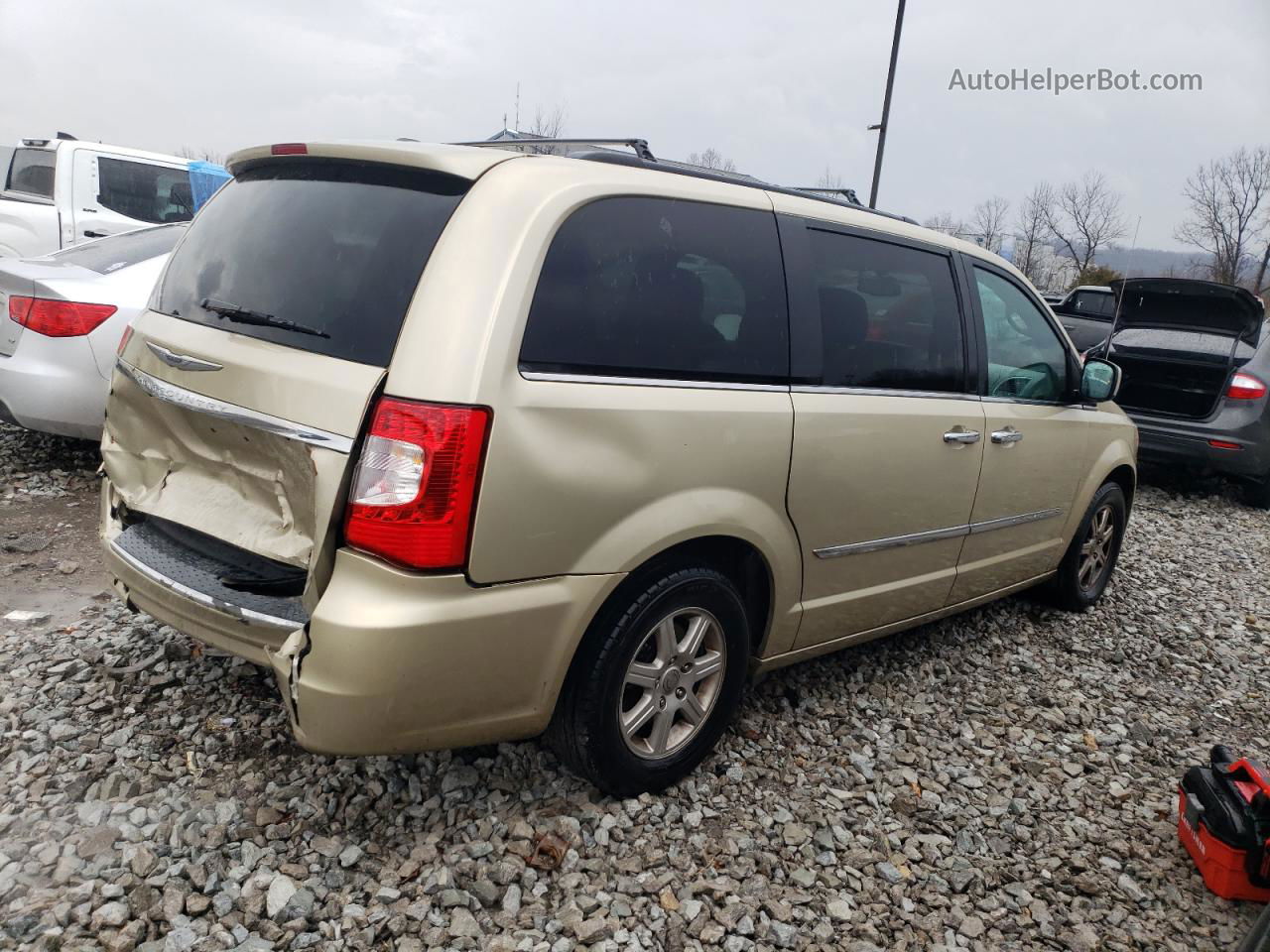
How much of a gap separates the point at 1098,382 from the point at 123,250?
16.8ft

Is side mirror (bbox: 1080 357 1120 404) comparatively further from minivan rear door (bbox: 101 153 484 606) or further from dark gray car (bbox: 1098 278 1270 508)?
dark gray car (bbox: 1098 278 1270 508)

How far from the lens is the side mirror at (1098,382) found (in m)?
3.95

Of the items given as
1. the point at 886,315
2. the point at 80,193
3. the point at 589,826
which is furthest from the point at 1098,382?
the point at 80,193

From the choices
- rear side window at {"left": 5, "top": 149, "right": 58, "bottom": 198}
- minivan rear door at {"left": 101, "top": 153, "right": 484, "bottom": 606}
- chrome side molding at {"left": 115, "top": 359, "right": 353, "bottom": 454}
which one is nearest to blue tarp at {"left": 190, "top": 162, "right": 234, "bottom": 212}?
rear side window at {"left": 5, "top": 149, "right": 58, "bottom": 198}

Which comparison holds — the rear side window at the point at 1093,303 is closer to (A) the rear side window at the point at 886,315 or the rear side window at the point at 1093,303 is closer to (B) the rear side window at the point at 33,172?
(A) the rear side window at the point at 886,315

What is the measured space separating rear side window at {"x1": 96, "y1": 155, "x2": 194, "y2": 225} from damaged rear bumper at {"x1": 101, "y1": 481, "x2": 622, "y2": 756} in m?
8.94

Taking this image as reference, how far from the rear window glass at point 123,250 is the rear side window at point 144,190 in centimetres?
488

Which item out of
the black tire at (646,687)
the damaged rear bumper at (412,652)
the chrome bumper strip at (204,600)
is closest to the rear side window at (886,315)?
the black tire at (646,687)

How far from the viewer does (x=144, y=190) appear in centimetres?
969

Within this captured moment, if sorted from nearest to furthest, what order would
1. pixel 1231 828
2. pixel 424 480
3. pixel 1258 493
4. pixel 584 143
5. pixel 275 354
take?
pixel 424 480
pixel 275 354
pixel 1231 828
pixel 584 143
pixel 1258 493

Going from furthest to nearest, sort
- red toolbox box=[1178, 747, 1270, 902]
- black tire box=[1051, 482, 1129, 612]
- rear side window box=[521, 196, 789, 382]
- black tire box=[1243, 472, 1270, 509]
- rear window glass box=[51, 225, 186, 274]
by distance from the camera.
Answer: black tire box=[1243, 472, 1270, 509]
rear window glass box=[51, 225, 186, 274]
black tire box=[1051, 482, 1129, 612]
red toolbox box=[1178, 747, 1270, 902]
rear side window box=[521, 196, 789, 382]

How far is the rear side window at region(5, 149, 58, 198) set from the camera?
30.7 feet

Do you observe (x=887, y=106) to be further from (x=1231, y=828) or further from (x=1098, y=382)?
(x=1231, y=828)

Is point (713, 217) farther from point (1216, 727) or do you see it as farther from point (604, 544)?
point (1216, 727)
